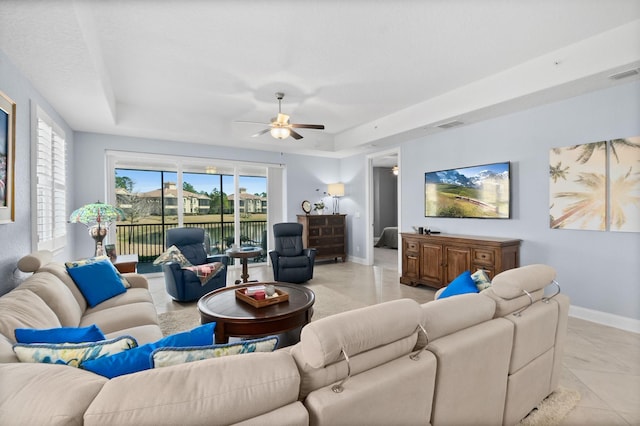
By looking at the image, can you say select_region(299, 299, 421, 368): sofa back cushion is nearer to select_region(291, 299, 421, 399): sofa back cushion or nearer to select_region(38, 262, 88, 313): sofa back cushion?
select_region(291, 299, 421, 399): sofa back cushion

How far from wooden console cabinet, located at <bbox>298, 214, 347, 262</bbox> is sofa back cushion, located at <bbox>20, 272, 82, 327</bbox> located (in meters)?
4.70

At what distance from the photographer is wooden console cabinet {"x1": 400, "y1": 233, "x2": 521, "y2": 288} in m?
3.88

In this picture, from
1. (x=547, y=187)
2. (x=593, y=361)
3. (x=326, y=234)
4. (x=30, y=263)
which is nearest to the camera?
(x=30, y=263)

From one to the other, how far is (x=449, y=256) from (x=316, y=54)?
326 centimetres

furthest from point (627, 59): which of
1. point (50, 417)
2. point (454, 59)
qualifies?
point (50, 417)

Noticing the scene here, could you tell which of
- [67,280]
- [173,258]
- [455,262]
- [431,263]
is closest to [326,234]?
[431,263]

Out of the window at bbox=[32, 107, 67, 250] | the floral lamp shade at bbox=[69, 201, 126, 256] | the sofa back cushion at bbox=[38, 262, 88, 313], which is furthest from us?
the floral lamp shade at bbox=[69, 201, 126, 256]

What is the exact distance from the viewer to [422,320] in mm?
1293

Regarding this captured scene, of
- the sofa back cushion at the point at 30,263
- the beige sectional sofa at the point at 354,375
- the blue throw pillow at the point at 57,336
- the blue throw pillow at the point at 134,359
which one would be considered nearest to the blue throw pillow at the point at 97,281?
the sofa back cushion at the point at 30,263

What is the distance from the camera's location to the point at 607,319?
3266mm

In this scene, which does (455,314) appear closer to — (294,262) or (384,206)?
(294,262)

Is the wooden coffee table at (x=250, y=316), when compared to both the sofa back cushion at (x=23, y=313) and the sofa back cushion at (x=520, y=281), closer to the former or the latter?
the sofa back cushion at (x=23, y=313)

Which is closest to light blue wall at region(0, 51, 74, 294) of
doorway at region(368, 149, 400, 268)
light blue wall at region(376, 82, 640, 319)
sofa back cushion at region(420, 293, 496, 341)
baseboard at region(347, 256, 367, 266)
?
sofa back cushion at region(420, 293, 496, 341)

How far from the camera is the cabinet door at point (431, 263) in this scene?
4.58m
